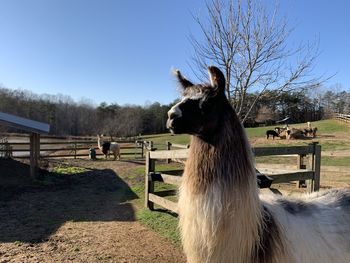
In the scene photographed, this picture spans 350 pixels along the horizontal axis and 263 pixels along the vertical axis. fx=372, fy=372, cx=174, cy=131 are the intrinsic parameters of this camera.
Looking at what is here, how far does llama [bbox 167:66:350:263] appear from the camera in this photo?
254 cm

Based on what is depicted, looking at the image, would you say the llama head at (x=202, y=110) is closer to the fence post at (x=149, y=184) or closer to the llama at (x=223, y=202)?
the llama at (x=223, y=202)

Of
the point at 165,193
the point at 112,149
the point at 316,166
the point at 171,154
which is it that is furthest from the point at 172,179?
the point at 112,149

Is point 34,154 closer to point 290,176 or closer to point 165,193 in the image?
point 165,193

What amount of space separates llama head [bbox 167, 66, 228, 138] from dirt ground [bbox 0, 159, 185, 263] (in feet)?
12.1

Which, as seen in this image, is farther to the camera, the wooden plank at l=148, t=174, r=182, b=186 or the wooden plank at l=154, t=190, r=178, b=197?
the wooden plank at l=154, t=190, r=178, b=197

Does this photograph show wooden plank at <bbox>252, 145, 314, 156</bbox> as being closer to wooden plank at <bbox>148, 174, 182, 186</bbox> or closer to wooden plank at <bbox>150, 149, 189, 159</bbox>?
wooden plank at <bbox>150, 149, 189, 159</bbox>

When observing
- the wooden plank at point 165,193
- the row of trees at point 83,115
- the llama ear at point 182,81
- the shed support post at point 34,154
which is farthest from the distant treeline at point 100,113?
the llama ear at point 182,81

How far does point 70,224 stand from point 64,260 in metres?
2.25

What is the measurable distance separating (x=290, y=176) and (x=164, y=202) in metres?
2.76

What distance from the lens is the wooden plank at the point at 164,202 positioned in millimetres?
7250

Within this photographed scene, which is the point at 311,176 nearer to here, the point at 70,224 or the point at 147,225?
the point at 147,225

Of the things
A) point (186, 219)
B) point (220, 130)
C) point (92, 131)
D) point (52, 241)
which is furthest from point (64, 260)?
point (92, 131)

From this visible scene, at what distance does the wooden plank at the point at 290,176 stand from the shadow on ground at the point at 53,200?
12.2ft

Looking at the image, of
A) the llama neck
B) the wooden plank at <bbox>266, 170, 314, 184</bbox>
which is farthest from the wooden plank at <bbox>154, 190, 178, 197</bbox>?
the llama neck
